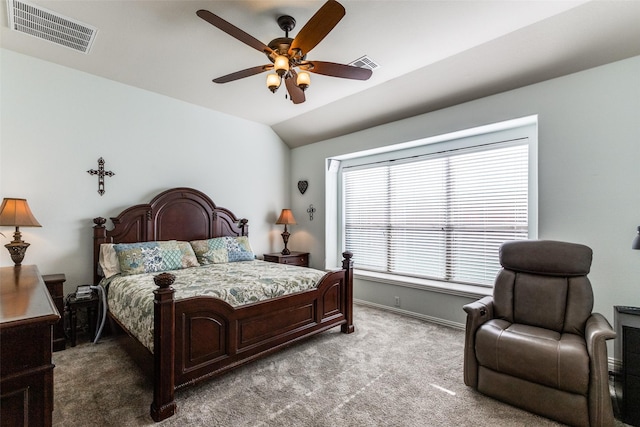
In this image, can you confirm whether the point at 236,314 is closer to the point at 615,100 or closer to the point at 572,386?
the point at 572,386

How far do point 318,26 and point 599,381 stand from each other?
2797 mm

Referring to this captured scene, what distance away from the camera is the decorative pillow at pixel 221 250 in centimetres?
397

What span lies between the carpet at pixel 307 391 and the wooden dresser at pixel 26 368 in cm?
106

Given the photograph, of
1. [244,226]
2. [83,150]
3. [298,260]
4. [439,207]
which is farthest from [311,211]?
[83,150]

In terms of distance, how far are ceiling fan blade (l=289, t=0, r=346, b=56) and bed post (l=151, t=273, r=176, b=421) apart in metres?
1.85

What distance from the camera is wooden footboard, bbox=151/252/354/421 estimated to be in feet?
6.51

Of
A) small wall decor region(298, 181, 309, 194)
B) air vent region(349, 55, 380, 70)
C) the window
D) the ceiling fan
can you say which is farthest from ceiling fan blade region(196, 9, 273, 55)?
small wall decor region(298, 181, 309, 194)

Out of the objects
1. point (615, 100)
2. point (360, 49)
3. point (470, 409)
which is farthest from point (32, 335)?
point (615, 100)

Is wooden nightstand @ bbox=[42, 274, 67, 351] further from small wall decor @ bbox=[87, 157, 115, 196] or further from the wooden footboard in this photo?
the wooden footboard

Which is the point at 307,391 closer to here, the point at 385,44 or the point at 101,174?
the point at 385,44

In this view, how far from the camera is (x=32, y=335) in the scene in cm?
106

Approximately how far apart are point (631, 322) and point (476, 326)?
0.96 meters

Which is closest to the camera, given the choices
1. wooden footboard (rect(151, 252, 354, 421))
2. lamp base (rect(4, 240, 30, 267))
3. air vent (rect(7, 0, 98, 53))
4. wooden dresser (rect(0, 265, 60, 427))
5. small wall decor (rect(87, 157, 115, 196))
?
wooden dresser (rect(0, 265, 60, 427))

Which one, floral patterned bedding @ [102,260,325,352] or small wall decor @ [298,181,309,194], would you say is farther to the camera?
small wall decor @ [298,181,309,194]
